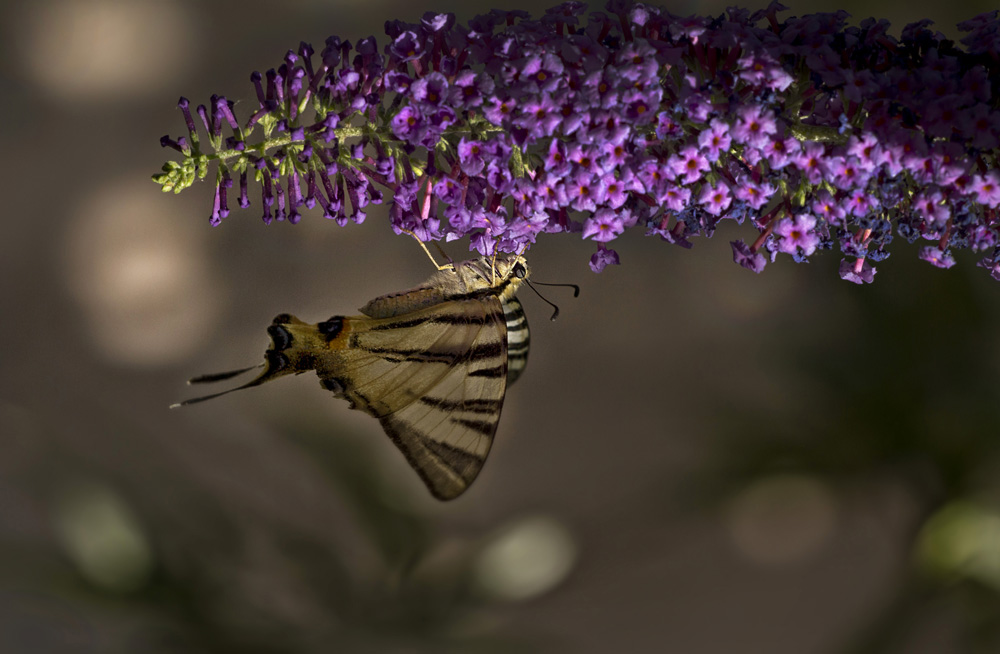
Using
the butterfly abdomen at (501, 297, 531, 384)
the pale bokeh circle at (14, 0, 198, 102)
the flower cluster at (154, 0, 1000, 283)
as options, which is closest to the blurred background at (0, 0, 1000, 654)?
the pale bokeh circle at (14, 0, 198, 102)

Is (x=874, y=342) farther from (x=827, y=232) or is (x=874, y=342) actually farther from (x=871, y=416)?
(x=827, y=232)

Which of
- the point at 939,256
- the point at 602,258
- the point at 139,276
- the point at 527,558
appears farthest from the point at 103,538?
the point at 939,256

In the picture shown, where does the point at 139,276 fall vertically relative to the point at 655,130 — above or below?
above

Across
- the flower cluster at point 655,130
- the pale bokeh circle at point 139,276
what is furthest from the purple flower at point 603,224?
the pale bokeh circle at point 139,276

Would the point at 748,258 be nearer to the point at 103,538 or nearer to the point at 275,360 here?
the point at 275,360

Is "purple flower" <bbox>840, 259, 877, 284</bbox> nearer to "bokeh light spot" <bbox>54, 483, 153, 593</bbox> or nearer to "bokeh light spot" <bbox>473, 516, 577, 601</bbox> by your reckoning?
"bokeh light spot" <bbox>473, 516, 577, 601</bbox>

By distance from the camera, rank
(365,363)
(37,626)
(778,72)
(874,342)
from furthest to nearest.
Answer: (874,342)
(37,626)
(365,363)
(778,72)

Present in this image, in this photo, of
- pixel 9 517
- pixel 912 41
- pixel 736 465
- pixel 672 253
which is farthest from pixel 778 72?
pixel 9 517
